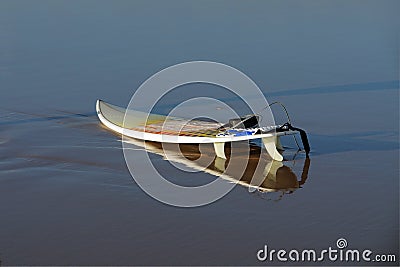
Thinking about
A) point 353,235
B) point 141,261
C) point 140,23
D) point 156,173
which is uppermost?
point 140,23

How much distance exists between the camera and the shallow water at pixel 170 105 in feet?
31.8

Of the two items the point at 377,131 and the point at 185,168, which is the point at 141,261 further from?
the point at 377,131

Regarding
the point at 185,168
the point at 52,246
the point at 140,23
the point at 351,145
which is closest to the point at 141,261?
the point at 52,246

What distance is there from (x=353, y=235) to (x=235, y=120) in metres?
3.11

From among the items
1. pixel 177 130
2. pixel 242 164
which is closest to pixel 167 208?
pixel 242 164

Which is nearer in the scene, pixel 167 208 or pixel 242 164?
pixel 167 208

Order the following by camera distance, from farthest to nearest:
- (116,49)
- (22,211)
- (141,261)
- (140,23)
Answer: (140,23) → (116,49) → (22,211) → (141,261)

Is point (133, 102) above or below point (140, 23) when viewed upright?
below

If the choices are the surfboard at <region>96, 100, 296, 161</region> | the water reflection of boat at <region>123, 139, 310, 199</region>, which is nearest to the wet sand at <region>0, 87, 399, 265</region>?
the water reflection of boat at <region>123, 139, 310, 199</region>

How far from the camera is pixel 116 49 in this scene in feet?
58.6

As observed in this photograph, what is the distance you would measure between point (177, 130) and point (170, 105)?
5.66ft

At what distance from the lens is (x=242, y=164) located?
11914 millimetres

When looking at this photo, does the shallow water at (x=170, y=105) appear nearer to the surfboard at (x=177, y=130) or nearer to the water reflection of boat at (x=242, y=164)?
the water reflection of boat at (x=242, y=164)

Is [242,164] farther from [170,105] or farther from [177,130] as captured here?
[170,105]
